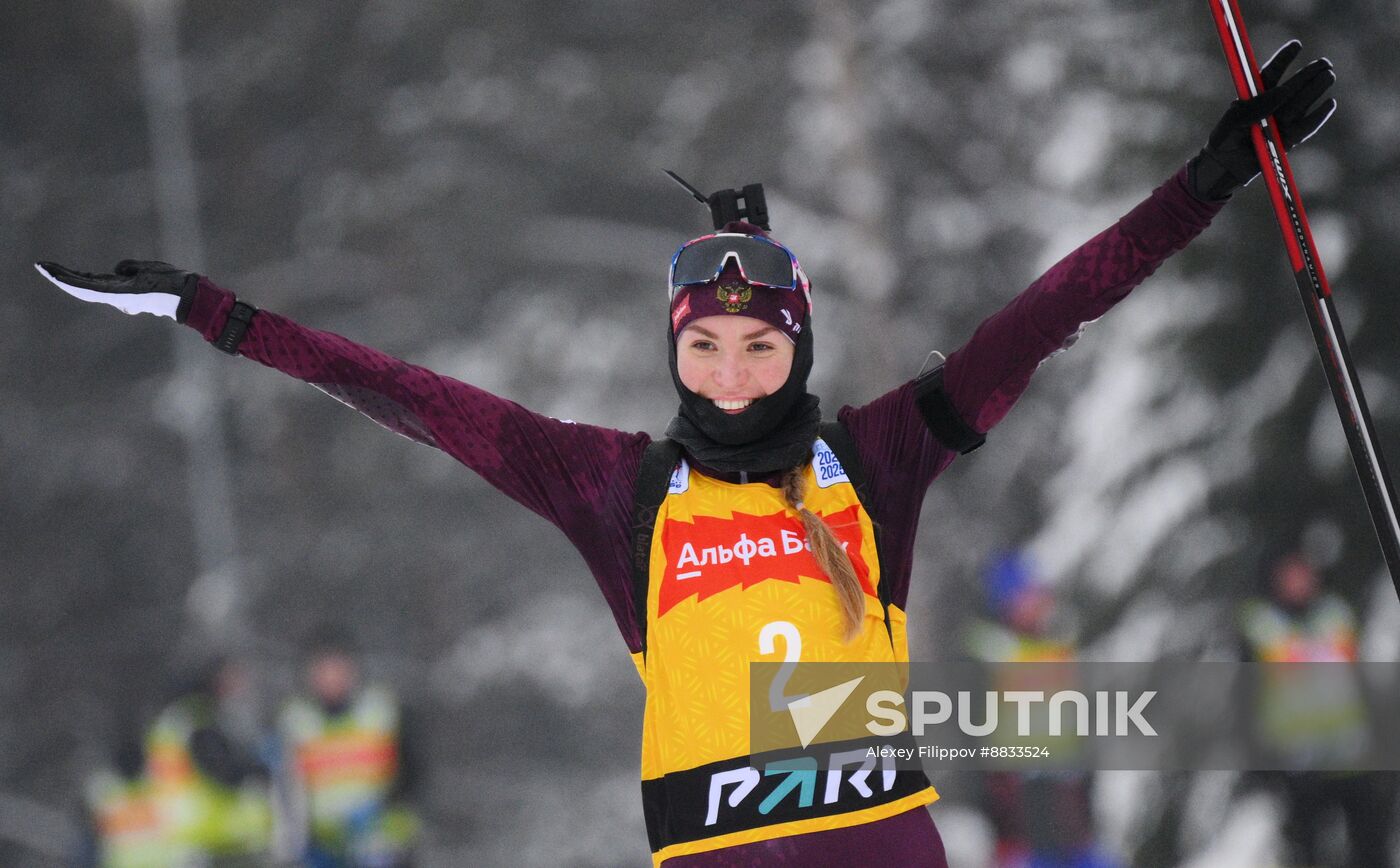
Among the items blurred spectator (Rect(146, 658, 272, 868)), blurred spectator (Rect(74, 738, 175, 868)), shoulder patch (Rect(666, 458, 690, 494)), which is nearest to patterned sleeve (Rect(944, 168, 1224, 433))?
shoulder patch (Rect(666, 458, 690, 494))

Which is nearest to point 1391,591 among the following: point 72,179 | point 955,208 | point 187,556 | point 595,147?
point 955,208

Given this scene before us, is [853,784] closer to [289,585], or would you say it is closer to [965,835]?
[965,835]

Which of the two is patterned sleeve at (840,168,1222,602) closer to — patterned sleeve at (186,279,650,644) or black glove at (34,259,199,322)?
patterned sleeve at (186,279,650,644)

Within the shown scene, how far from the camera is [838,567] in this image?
189cm

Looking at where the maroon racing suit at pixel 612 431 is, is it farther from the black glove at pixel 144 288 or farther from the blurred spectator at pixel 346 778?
the blurred spectator at pixel 346 778

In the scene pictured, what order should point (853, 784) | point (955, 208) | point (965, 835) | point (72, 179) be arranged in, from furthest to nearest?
1. point (72, 179)
2. point (955, 208)
3. point (965, 835)
4. point (853, 784)

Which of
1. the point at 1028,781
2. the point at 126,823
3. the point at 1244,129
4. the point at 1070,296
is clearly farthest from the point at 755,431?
the point at 126,823

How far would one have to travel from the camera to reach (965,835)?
17.6 ft

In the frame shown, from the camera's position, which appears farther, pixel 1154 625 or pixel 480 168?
pixel 480 168

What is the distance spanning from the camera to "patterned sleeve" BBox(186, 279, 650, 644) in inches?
79.5

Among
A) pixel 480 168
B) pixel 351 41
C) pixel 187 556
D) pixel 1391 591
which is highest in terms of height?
pixel 351 41

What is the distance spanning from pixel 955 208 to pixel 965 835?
8.26 ft

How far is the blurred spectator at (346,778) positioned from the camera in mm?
5180

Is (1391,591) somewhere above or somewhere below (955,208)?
below
